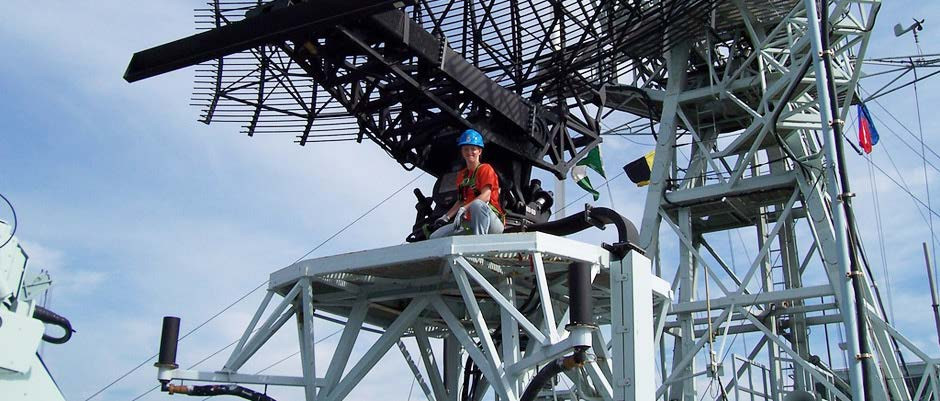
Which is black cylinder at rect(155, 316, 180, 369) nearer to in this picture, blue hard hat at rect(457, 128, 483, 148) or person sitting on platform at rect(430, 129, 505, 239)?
person sitting on platform at rect(430, 129, 505, 239)

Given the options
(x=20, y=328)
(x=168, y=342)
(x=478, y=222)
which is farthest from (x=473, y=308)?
(x=20, y=328)

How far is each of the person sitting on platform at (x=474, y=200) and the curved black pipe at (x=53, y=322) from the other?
6489mm

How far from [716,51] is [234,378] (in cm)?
1892

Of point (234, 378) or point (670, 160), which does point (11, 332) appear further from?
point (670, 160)

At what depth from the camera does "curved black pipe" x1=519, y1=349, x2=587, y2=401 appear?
44.4 ft

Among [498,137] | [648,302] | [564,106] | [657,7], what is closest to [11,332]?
[648,302]

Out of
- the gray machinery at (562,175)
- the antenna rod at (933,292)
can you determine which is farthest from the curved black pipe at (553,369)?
the antenna rod at (933,292)

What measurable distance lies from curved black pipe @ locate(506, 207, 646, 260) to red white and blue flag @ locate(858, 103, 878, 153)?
432 inches

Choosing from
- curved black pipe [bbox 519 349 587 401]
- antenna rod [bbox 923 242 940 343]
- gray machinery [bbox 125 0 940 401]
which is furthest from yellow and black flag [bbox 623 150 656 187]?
curved black pipe [bbox 519 349 587 401]

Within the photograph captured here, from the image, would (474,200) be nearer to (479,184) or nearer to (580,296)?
(479,184)

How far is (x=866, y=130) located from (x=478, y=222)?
548 inches

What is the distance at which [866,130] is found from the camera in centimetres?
2583

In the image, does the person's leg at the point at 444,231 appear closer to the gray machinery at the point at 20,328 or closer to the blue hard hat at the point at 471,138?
the blue hard hat at the point at 471,138

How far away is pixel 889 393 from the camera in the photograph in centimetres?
2580
